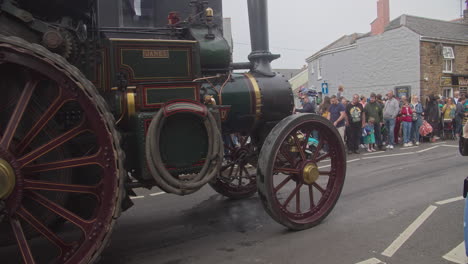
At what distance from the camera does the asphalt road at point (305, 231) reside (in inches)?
133

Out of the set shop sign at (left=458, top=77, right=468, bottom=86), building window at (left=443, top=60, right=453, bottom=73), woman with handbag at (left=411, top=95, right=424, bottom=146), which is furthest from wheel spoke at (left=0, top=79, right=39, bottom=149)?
shop sign at (left=458, top=77, right=468, bottom=86)

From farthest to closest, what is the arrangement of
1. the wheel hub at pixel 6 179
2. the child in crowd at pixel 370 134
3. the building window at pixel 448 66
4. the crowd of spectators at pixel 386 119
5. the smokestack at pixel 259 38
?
the building window at pixel 448 66 < the child in crowd at pixel 370 134 < the crowd of spectators at pixel 386 119 < the smokestack at pixel 259 38 < the wheel hub at pixel 6 179

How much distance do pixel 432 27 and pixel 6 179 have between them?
86.4 ft

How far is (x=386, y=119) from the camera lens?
1143cm

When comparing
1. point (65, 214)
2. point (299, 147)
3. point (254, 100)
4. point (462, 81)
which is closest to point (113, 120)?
point (65, 214)

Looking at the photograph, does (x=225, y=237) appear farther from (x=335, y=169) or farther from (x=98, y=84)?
(x=98, y=84)

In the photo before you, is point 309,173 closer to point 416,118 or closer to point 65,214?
point 65,214

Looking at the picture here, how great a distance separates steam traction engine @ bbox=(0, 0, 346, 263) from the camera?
2514mm

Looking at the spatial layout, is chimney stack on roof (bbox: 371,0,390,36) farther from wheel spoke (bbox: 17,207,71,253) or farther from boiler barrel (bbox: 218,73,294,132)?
wheel spoke (bbox: 17,207,71,253)

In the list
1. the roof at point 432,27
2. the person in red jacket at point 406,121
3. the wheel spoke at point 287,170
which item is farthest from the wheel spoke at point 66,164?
the roof at point 432,27

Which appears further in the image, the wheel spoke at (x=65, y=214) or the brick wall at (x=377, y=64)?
the brick wall at (x=377, y=64)

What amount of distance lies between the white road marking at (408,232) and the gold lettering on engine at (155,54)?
2538 millimetres

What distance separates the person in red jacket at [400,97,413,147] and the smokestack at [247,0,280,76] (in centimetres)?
836

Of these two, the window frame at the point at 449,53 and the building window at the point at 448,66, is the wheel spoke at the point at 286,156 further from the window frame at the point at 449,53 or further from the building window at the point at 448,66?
the building window at the point at 448,66
